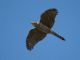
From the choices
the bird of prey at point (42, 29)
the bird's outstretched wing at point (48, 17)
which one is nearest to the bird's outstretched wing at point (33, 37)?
the bird of prey at point (42, 29)

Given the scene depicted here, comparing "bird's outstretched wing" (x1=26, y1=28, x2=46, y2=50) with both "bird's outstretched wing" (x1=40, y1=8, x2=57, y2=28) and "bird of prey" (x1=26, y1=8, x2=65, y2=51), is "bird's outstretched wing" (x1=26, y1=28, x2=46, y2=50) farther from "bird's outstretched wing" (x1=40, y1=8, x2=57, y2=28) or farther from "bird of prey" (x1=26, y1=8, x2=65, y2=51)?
"bird's outstretched wing" (x1=40, y1=8, x2=57, y2=28)

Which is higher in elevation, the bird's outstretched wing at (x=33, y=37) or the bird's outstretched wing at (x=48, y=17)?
the bird's outstretched wing at (x=48, y=17)

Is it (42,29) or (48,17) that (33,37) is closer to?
(42,29)

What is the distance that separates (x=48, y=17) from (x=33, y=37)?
169 centimetres

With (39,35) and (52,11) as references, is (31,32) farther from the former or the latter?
(52,11)

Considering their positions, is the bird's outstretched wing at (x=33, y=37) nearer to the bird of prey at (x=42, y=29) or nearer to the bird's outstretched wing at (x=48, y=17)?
the bird of prey at (x=42, y=29)

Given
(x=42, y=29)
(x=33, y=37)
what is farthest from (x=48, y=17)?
(x=33, y=37)

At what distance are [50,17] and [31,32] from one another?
63.6 inches

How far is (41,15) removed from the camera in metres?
13.6

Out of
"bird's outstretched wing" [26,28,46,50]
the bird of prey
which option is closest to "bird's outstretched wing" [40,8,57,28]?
the bird of prey

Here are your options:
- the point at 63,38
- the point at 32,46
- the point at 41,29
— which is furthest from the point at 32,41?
the point at 63,38

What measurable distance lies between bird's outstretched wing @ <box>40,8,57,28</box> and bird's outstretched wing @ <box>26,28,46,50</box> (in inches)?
29.8

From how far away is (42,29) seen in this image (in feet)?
43.8

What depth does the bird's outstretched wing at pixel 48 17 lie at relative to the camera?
1348cm
